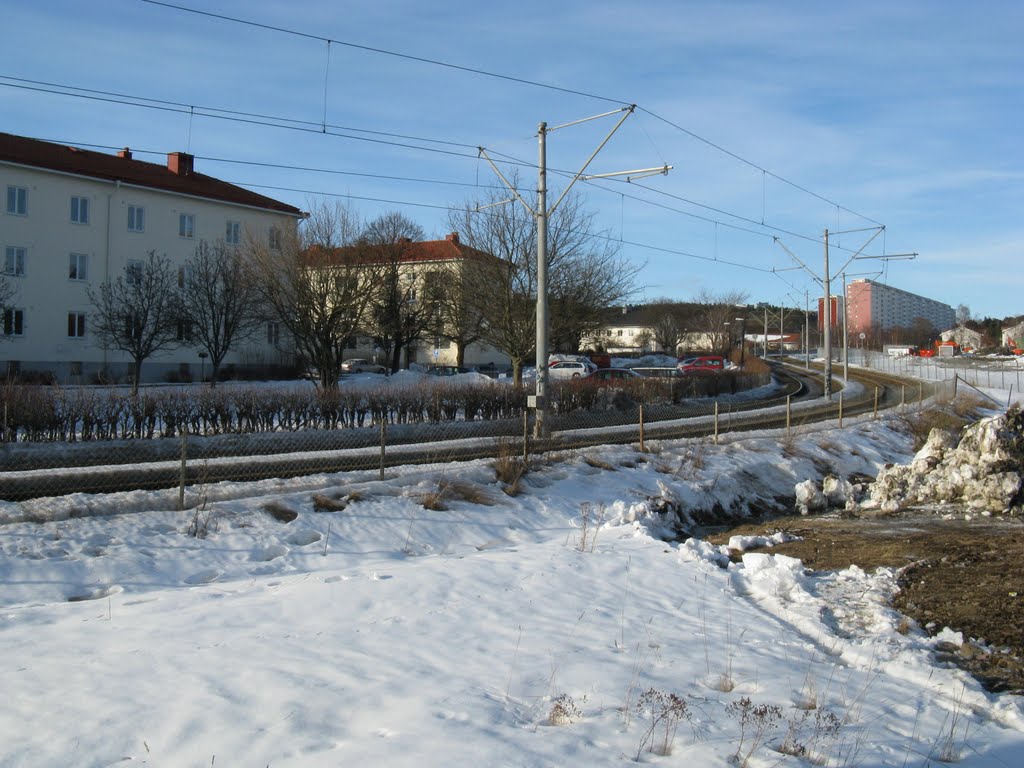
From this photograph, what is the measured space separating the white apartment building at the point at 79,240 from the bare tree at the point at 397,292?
519cm

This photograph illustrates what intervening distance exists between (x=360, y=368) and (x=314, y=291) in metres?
20.3

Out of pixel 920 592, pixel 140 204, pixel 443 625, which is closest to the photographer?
pixel 443 625

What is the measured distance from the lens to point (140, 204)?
44344 millimetres

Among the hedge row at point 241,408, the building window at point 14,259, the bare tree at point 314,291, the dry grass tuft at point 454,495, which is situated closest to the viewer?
the dry grass tuft at point 454,495

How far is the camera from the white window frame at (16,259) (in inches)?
1561

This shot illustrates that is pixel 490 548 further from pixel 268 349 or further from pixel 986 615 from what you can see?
pixel 268 349

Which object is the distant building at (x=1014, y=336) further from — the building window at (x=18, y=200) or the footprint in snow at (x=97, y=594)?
the footprint in snow at (x=97, y=594)

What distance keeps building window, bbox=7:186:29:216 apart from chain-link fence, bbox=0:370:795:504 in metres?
25.6

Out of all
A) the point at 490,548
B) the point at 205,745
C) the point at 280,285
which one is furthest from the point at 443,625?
the point at 280,285

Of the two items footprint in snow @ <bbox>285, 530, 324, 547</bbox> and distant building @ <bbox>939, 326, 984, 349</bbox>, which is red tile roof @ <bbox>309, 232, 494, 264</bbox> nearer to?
footprint in snow @ <bbox>285, 530, 324, 547</bbox>

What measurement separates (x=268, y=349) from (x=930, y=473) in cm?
4019

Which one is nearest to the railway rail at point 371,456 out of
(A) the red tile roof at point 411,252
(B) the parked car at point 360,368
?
(A) the red tile roof at point 411,252

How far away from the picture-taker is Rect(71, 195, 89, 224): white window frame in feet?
137

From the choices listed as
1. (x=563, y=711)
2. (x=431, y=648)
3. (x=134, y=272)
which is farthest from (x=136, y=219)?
(x=563, y=711)
